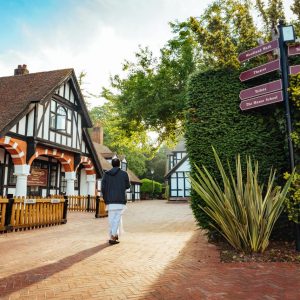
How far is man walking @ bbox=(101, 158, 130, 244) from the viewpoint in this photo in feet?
21.3

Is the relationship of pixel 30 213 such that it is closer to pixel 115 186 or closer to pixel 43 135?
pixel 115 186

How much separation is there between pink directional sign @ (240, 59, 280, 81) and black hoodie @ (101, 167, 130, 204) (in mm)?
3378

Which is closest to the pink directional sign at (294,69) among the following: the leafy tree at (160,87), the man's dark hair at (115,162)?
the man's dark hair at (115,162)

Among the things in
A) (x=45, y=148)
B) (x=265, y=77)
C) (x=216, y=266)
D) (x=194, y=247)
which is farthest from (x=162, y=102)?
(x=216, y=266)

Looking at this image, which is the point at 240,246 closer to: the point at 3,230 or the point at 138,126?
the point at 3,230

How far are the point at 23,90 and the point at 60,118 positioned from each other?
2.41 m

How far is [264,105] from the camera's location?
6133 millimetres

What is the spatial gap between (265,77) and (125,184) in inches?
150

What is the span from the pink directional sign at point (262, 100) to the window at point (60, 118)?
479 inches

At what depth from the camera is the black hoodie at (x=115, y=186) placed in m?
6.50

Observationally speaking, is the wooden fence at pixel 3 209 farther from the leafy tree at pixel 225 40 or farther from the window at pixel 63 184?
the window at pixel 63 184

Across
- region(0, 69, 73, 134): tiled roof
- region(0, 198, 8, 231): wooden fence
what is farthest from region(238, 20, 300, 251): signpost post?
region(0, 69, 73, 134): tiled roof

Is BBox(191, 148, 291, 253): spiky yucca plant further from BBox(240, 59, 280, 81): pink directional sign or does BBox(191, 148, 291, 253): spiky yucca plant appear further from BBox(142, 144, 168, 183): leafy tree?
BBox(142, 144, 168, 183): leafy tree

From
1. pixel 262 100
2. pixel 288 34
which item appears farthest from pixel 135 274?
pixel 288 34
